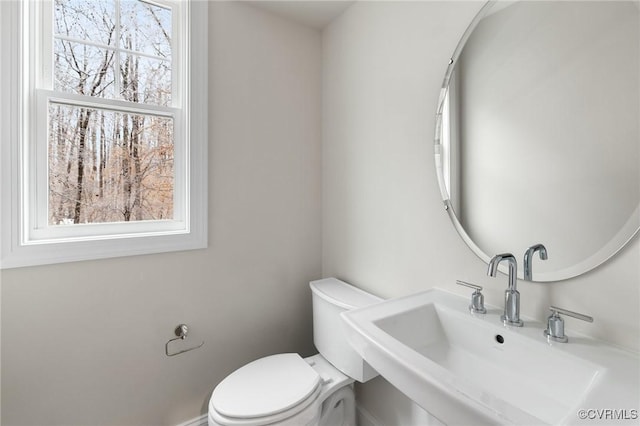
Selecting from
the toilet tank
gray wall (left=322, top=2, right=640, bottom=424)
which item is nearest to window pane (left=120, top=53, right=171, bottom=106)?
gray wall (left=322, top=2, right=640, bottom=424)

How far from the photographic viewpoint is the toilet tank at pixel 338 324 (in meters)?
1.28

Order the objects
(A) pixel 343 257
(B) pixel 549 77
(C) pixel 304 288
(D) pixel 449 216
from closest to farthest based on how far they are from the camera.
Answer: (B) pixel 549 77 < (D) pixel 449 216 < (A) pixel 343 257 < (C) pixel 304 288

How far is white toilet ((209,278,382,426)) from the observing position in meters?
1.08

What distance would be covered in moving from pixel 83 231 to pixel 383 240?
133cm

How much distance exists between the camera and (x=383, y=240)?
4.63ft

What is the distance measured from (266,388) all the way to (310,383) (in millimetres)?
176

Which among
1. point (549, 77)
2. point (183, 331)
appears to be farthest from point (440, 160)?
point (183, 331)

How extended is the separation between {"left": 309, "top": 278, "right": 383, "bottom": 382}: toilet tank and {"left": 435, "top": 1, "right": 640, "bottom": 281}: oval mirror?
595 mm

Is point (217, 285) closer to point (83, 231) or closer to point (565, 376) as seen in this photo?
point (83, 231)

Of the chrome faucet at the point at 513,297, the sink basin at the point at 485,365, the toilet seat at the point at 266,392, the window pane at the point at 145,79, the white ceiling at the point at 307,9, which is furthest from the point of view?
the white ceiling at the point at 307,9

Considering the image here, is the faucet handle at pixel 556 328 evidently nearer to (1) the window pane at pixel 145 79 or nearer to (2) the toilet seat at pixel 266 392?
(2) the toilet seat at pixel 266 392

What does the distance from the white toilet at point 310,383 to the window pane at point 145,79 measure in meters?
1.22

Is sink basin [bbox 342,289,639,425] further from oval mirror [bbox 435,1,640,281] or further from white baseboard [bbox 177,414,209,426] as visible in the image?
white baseboard [bbox 177,414,209,426]

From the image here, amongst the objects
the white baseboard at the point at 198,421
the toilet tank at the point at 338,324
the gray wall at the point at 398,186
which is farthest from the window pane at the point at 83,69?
the white baseboard at the point at 198,421
